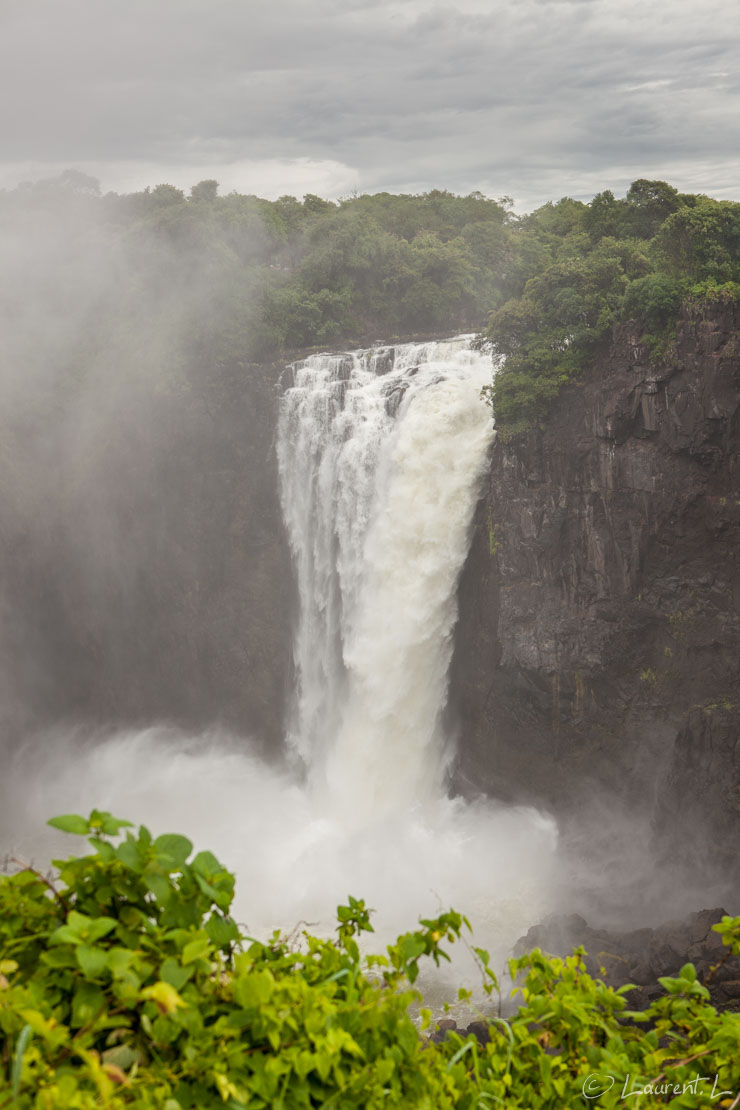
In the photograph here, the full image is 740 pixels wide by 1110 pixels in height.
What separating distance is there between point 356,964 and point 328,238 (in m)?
38.4

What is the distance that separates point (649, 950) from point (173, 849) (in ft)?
54.2

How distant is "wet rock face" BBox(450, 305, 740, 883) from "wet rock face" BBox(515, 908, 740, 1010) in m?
3.01

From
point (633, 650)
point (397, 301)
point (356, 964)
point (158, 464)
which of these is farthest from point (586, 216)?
point (356, 964)

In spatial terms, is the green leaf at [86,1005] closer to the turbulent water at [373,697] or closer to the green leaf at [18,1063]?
the green leaf at [18,1063]

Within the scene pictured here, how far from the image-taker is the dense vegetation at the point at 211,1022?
306 centimetres

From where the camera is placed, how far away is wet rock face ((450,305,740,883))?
2019 cm

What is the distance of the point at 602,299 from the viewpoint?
22547 millimetres

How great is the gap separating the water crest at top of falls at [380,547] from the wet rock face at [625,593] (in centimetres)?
126

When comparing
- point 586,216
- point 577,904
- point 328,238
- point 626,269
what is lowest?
point 577,904

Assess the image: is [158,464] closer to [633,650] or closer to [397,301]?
→ [397,301]

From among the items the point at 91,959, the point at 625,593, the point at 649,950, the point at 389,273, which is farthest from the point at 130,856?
the point at 389,273

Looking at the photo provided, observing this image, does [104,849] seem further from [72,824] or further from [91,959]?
[91,959]

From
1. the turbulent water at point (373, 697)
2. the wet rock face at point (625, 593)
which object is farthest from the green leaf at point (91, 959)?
the wet rock face at point (625, 593)

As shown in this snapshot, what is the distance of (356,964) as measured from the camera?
3.95 m
